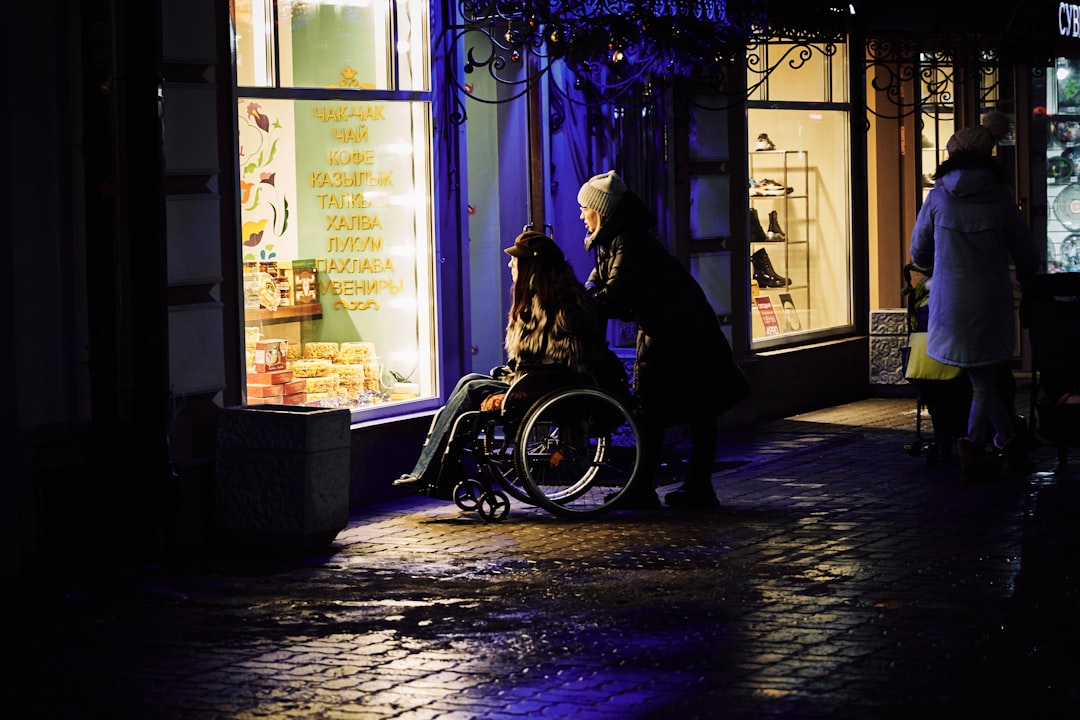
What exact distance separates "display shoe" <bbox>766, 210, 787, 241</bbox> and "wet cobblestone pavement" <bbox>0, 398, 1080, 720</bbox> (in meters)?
5.06

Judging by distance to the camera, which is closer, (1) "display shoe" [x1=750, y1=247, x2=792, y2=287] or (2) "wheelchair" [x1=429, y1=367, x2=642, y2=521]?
(2) "wheelchair" [x1=429, y1=367, x2=642, y2=521]

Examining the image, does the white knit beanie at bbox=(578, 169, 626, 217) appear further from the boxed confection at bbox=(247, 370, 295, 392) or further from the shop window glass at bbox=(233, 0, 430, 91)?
the boxed confection at bbox=(247, 370, 295, 392)

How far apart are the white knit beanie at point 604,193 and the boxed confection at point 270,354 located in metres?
2.03

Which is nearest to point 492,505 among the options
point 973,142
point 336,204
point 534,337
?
point 534,337

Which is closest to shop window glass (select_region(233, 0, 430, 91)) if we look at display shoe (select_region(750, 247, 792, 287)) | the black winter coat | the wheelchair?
the black winter coat

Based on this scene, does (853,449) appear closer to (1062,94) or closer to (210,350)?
(210,350)

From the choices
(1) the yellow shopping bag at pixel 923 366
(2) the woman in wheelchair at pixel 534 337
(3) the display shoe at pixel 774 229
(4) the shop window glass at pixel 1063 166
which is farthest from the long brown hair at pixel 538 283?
(4) the shop window glass at pixel 1063 166

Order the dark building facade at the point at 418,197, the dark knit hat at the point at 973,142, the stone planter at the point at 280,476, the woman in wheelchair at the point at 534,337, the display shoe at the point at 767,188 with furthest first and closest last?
the display shoe at the point at 767,188, the dark knit hat at the point at 973,142, the woman in wheelchair at the point at 534,337, the stone planter at the point at 280,476, the dark building facade at the point at 418,197

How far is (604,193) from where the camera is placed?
1038 cm

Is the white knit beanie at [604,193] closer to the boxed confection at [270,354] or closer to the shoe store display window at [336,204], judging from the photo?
the shoe store display window at [336,204]

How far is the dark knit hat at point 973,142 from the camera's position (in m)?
11.0

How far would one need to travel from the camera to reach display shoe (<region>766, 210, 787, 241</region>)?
15.5m

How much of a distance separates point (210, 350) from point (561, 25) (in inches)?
146

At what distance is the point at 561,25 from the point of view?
477 inches
